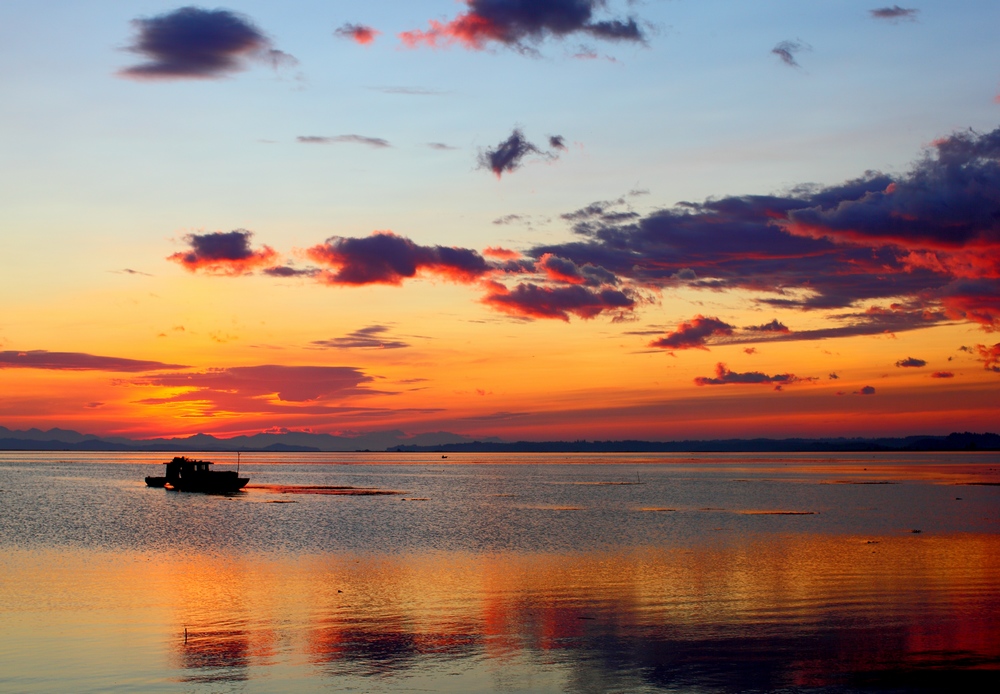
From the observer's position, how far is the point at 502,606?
3166cm

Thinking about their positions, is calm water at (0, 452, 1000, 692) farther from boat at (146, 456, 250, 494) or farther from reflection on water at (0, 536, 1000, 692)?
boat at (146, 456, 250, 494)

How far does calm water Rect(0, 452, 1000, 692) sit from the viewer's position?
22.2m

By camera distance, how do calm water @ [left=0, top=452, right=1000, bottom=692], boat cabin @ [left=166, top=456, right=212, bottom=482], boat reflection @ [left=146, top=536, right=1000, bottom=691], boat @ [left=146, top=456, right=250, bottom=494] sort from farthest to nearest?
boat cabin @ [left=166, top=456, right=212, bottom=482] → boat @ [left=146, top=456, right=250, bottom=494] → boat reflection @ [left=146, top=536, right=1000, bottom=691] → calm water @ [left=0, top=452, right=1000, bottom=692]

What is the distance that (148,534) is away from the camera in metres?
60.7

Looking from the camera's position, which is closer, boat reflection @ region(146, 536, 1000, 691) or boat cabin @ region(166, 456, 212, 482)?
boat reflection @ region(146, 536, 1000, 691)

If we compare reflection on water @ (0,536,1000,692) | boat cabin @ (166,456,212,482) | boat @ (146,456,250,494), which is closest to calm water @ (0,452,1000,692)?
reflection on water @ (0,536,1000,692)

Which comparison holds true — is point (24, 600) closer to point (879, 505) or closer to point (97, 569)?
point (97, 569)

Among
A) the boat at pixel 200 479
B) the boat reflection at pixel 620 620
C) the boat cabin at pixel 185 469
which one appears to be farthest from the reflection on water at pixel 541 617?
the boat cabin at pixel 185 469

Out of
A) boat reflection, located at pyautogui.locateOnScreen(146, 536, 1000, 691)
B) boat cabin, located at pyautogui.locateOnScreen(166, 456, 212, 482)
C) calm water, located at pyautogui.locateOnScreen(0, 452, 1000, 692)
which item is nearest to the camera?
calm water, located at pyautogui.locateOnScreen(0, 452, 1000, 692)

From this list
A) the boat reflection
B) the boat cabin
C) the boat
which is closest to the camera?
the boat reflection

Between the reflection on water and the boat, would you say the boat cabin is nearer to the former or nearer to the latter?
the boat

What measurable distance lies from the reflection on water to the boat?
69974 millimetres

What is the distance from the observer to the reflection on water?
2222cm

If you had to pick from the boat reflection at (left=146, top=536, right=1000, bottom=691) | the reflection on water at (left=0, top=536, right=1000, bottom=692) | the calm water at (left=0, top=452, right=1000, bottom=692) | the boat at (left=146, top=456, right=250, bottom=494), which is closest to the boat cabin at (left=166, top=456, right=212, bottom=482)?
the boat at (left=146, top=456, right=250, bottom=494)
